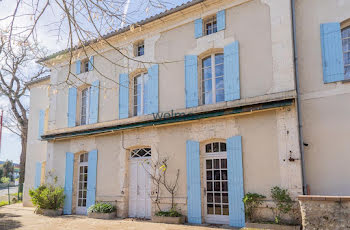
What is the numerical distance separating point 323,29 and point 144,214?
7.21 m

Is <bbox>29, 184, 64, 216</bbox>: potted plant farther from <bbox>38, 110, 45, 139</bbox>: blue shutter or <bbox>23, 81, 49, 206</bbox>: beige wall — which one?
<bbox>38, 110, 45, 139</bbox>: blue shutter

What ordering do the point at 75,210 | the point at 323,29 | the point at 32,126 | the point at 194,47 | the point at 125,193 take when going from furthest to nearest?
the point at 32,126 → the point at 75,210 → the point at 125,193 → the point at 194,47 → the point at 323,29

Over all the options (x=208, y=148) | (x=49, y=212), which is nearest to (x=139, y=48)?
(x=208, y=148)

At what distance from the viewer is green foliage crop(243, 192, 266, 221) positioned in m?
7.48

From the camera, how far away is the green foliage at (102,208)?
10.0m

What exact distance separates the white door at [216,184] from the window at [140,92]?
2.92m

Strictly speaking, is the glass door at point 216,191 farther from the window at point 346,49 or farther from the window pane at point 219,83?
the window at point 346,49

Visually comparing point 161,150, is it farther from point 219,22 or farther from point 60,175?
point 60,175

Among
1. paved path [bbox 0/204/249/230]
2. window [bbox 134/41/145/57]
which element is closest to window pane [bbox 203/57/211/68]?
window [bbox 134/41/145/57]

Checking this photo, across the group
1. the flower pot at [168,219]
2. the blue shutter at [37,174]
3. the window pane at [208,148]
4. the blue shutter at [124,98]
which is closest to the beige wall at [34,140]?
the blue shutter at [37,174]

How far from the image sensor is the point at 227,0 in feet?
29.1

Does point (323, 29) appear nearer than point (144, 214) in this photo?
Result: Yes

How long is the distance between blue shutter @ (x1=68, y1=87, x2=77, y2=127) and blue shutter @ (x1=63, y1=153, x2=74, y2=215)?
1284 millimetres

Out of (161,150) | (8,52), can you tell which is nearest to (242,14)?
(161,150)
